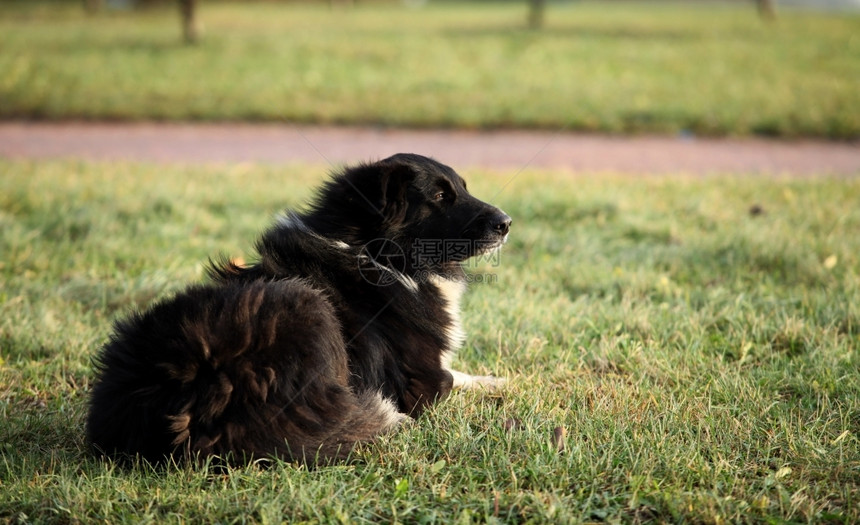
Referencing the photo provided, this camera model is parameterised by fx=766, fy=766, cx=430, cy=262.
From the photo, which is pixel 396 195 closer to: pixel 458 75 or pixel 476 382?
pixel 476 382

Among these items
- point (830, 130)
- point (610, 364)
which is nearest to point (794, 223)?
point (610, 364)

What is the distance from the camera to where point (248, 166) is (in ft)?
30.3

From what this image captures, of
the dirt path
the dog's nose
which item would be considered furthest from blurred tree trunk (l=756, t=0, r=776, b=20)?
the dog's nose

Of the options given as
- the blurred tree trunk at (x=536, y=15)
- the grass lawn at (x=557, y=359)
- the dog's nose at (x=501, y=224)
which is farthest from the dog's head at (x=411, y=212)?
the blurred tree trunk at (x=536, y=15)

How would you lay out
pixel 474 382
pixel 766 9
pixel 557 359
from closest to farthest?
pixel 474 382, pixel 557 359, pixel 766 9

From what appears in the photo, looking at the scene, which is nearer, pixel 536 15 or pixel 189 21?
pixel 189 21

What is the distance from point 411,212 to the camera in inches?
140

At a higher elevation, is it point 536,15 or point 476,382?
point 536,15

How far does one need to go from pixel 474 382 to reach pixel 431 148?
6881 millimetres

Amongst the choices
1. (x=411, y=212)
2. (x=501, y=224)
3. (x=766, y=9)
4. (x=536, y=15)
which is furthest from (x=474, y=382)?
(x=766, y=9)

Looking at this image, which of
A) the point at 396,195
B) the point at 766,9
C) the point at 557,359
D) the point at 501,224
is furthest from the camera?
the point at 766,9

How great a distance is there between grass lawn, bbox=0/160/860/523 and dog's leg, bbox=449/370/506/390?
9 centimetres

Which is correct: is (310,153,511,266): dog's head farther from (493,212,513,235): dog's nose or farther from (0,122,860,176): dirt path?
(0,122,860,176): dirt path

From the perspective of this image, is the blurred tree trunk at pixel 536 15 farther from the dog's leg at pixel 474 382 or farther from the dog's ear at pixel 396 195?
the dog's ear at pixel 396 195
